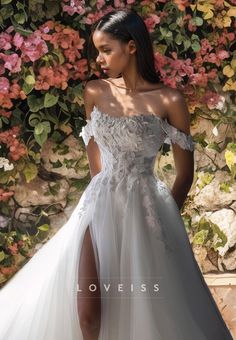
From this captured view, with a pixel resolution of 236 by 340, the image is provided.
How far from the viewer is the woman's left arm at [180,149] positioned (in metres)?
2.43

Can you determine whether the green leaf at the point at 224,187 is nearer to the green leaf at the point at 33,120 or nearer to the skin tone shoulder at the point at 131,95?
the skin tone shoulder at the point at 131,95

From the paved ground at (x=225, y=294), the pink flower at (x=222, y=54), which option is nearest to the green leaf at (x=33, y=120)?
the pink flower at (x=222, y=54)

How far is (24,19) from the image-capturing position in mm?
2967

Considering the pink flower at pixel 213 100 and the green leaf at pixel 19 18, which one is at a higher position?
the green leaf at pixel 19 18

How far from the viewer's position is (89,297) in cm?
218

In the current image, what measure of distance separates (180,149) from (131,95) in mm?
272

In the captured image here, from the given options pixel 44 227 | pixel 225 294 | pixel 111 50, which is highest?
pixel 111 50

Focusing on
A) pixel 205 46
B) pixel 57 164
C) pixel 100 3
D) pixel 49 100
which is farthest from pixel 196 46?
pixel 57 164

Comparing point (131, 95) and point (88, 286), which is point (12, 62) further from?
point (88, 286)

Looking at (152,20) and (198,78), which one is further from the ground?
(152,20)

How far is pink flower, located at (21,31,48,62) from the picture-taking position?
9.70ft

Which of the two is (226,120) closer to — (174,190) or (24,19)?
(174,190)

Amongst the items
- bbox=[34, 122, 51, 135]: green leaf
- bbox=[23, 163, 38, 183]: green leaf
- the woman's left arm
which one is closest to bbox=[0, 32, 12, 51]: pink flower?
bbox=[34, 122, 51, 135]: green leaf

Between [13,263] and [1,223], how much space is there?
0.18 metres
